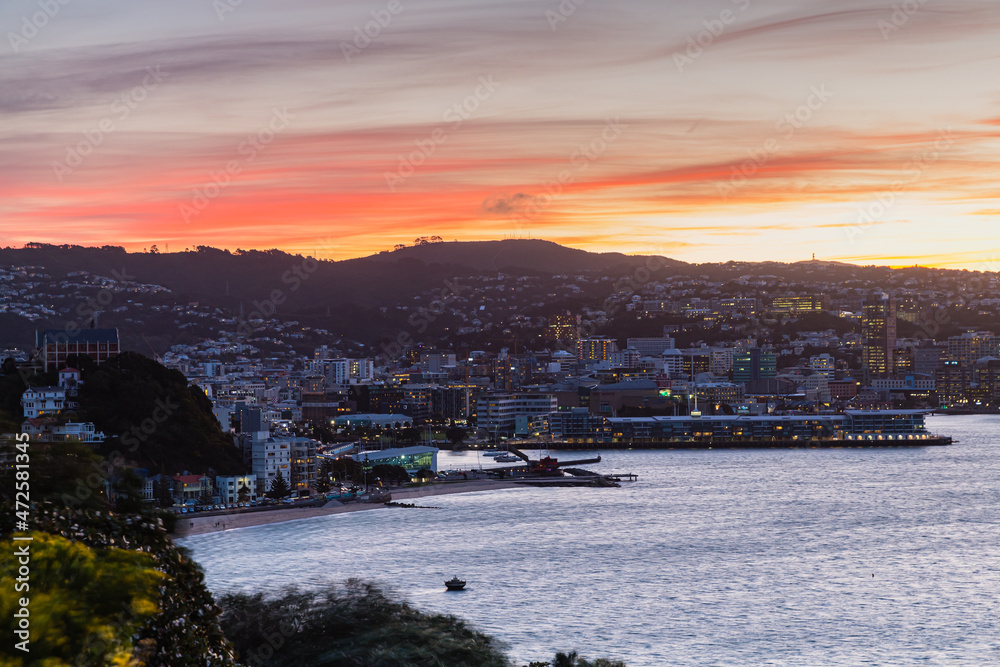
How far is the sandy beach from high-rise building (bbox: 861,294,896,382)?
47597 mm

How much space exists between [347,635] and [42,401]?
13559 millimetres

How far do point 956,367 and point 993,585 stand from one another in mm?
56126

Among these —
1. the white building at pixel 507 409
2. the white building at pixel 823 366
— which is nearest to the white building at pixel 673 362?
the white building at pixel 823 366

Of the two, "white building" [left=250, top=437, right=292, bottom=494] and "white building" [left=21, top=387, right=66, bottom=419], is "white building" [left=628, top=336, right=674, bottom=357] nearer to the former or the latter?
"white building" [left=250, top=437, right=292, bottom=494]

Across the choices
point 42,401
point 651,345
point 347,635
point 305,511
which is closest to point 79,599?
point 347,635

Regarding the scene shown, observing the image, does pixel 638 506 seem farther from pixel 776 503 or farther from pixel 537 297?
pixel 537 297

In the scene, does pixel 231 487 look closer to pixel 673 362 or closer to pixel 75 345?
pixel 75 345

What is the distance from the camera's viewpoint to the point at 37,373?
21766 millimetres

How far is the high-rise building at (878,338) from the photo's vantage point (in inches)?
2753

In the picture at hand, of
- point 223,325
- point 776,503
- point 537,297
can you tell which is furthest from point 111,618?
point 537,297

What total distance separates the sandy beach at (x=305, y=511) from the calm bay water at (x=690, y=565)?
0.47m

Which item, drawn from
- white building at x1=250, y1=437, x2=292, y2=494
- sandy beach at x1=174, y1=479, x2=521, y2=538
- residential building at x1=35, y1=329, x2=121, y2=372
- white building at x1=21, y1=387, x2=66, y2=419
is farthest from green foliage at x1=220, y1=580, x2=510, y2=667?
residential building at x1=35, y1=329, x2=121, y2=372

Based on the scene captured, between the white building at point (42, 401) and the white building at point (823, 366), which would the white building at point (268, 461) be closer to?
the white building at point (42, 401)

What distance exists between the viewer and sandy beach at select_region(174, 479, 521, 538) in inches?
703
